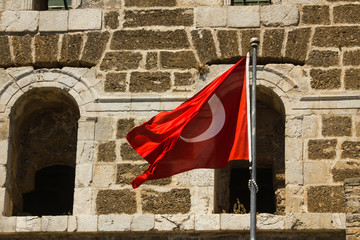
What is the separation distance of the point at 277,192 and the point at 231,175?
38.8 inches

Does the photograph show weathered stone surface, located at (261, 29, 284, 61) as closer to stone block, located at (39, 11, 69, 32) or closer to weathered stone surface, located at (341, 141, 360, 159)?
weathered stone surface, located at (341, 141, 360, 159)

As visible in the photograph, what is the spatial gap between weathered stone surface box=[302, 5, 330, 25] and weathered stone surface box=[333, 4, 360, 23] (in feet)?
0.40

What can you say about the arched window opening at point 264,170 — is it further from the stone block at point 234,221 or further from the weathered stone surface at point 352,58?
the weathered stone surface at point 352,58

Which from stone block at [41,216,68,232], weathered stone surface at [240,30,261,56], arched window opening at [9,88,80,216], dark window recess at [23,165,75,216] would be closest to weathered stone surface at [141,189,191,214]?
stone block at [41,216,68,232]

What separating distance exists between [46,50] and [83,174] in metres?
1.91

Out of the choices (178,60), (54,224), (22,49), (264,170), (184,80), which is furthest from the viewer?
(264,170)

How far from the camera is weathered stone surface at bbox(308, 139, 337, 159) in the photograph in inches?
613

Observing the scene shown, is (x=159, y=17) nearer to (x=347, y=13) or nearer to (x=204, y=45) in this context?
(x=204, y=45)

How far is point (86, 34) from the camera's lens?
1648 cm

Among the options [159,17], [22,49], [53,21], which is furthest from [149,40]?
[22,49]

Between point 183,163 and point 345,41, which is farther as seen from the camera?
point 345,41

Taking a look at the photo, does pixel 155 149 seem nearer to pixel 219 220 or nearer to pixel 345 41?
pixel 219 220

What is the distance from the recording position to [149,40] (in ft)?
53.6

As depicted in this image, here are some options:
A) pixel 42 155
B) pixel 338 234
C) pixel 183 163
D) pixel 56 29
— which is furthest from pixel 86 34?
pixel 338 234
